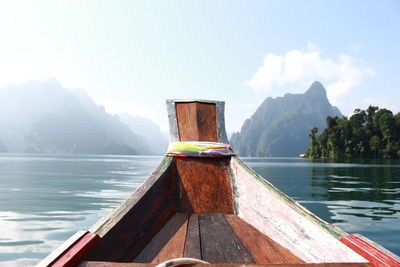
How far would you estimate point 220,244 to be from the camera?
101 inches

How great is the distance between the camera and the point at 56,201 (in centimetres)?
905

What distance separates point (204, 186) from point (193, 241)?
117 cm

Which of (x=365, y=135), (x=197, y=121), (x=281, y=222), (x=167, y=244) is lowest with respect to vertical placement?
(x=167, y=244)

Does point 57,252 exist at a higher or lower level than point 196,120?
lower

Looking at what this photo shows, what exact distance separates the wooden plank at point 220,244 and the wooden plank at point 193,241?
1.7 inches

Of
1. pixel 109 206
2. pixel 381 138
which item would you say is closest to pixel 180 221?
pixel 109 206

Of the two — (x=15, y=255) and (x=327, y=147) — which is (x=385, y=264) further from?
(x=327, y=147)

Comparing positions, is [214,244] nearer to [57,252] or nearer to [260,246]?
[260,246]

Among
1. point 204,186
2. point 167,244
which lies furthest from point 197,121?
point 167,244

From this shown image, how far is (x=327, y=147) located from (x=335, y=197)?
8621 centimetres

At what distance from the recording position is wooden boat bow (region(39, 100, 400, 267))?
1.77 metres

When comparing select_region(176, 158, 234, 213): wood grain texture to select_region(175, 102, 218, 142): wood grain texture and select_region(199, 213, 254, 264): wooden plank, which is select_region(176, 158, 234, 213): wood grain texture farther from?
select_region(175, 102, 218, 142): wood grain texture

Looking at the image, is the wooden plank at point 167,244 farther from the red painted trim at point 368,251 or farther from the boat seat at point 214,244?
the red painted trim at point 368,251

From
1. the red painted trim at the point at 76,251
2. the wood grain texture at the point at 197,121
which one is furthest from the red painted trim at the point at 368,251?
the wood grain texture at the point at 197,121
